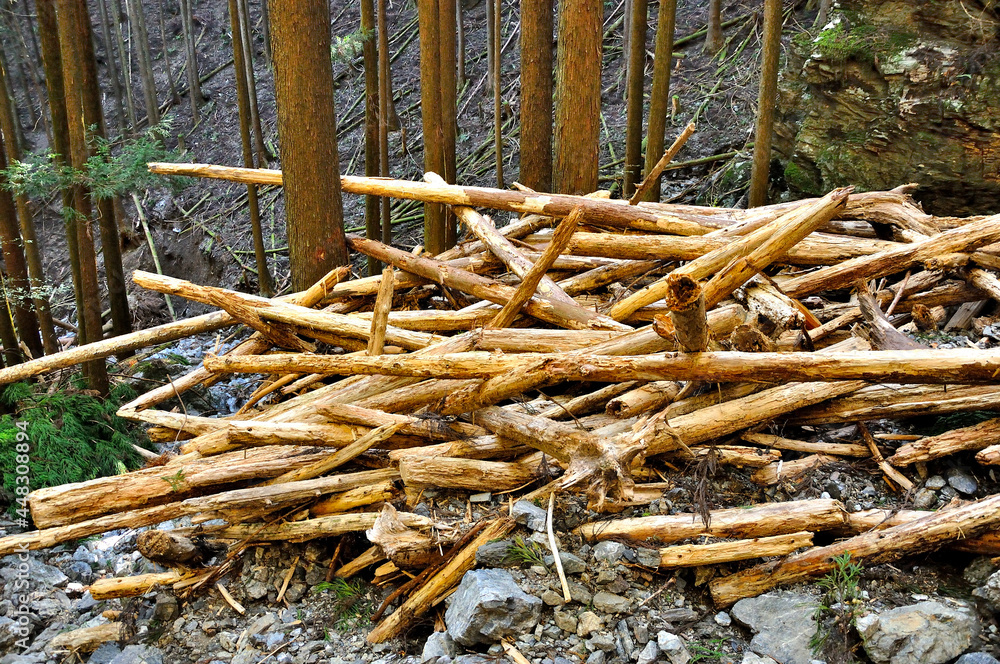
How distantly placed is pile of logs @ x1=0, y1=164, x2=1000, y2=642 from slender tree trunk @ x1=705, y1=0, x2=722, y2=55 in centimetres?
1012

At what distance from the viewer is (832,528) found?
3.11 metres

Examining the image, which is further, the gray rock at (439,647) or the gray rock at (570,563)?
the gray rock at (570,563)

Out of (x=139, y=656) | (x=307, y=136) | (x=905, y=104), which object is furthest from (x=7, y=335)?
(x=905, y=104)

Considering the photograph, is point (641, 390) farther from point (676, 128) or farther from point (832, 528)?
point (676, 128)

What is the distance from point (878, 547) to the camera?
2920 millimetres

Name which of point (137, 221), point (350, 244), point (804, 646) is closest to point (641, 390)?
point (804, 646)

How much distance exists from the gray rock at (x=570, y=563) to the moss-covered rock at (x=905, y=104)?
18.6ft

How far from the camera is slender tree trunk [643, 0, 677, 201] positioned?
24.6 ft

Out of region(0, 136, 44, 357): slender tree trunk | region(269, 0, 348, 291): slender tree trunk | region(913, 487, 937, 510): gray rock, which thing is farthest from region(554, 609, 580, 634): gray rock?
region(0, 136, 44, 357): slender tree trunk

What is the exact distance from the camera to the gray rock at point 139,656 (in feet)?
11.5

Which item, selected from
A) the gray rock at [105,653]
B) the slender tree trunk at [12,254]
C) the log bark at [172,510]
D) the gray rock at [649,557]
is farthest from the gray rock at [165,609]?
the slender tree trunk at [12,254]

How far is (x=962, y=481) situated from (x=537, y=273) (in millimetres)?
2558

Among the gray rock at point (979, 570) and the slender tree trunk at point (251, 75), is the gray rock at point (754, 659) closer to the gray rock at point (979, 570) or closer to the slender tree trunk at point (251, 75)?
the gray rock at point (979, 570)

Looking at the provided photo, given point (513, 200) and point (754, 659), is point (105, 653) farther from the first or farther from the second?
point (513, 200)
